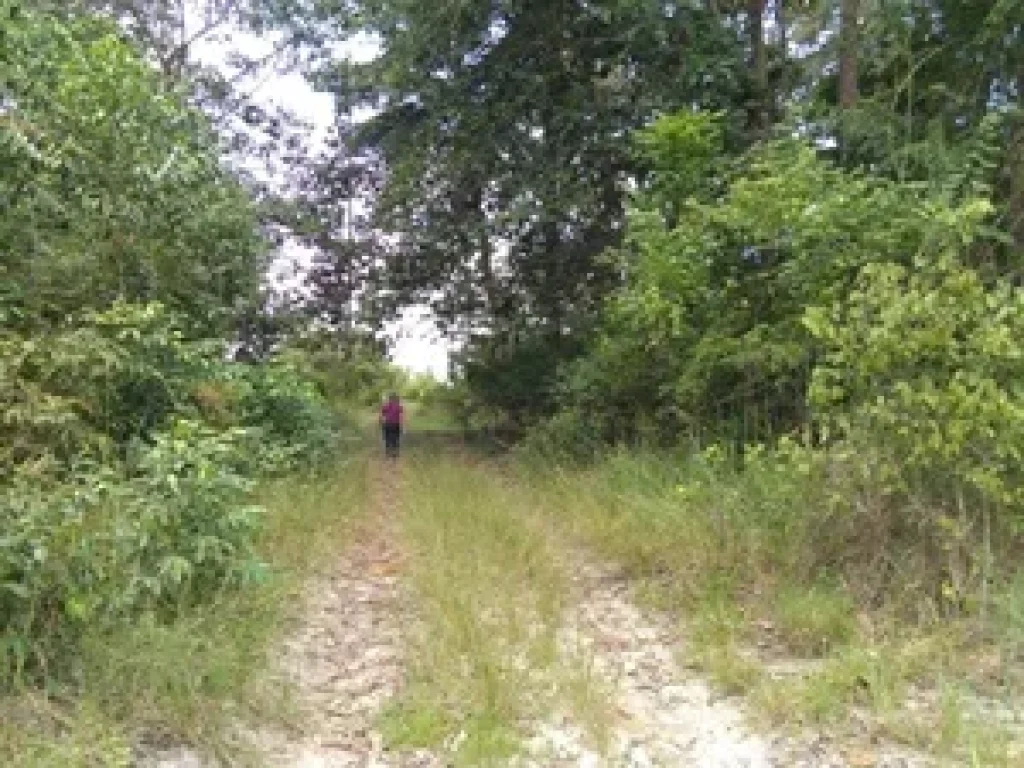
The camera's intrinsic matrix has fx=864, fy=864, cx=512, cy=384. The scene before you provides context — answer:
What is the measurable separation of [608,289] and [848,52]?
5.20 metres

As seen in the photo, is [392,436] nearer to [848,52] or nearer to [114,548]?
[848,52]

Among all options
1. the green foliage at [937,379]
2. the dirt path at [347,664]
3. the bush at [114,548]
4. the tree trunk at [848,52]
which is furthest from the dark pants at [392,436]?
the green foliage at [937,379]

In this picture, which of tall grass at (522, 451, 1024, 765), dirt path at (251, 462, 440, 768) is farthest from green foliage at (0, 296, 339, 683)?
tall grass at (522, 451, 1024, 765)

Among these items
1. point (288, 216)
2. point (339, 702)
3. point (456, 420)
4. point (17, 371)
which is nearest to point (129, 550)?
point (339, 702)

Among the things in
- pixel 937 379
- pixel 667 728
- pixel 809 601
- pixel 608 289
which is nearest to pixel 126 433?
pixel 667 728

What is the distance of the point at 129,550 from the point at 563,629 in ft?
7.17

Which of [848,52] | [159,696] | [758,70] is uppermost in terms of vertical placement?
[758,70]

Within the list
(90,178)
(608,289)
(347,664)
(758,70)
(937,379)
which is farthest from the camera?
(608,289)

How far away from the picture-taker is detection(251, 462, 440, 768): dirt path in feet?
10.7

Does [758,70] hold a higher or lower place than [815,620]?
higher

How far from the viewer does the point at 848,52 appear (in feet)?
29.8

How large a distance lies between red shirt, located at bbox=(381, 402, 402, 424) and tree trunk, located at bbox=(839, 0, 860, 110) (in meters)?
8.92

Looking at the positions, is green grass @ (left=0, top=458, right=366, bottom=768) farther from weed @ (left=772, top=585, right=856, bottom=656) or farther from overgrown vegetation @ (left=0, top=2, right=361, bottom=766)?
weed @ (left=772, top=585, right=856, bottom=656)

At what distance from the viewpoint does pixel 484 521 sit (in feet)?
23.1
